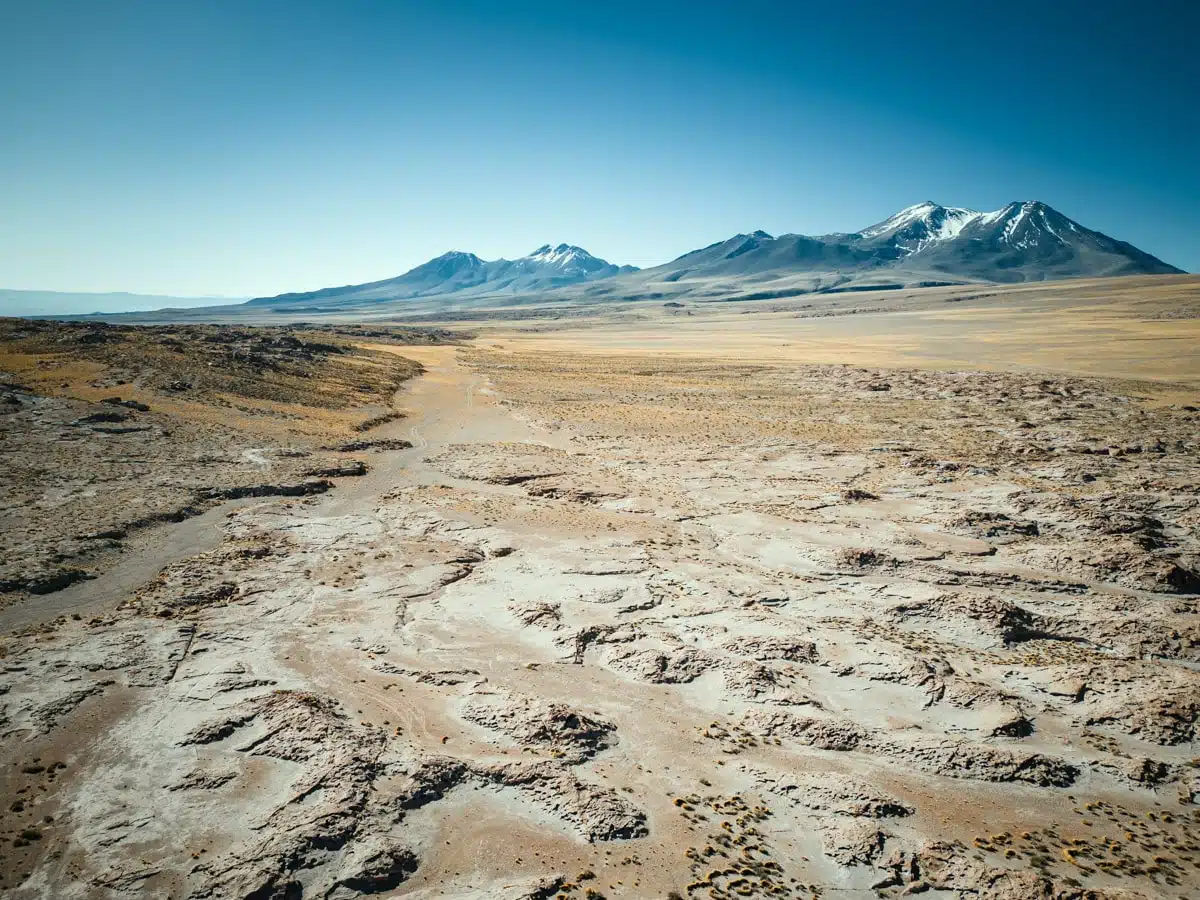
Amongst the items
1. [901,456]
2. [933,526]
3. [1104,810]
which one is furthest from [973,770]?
[901,456]

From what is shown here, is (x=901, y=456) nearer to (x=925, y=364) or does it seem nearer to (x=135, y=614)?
(x=135, y=614)

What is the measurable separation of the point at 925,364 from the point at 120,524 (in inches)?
3623

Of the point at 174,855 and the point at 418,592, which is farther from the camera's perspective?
the point at 418,592

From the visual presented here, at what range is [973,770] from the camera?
14047 millimetres

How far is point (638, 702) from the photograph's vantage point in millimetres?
16641

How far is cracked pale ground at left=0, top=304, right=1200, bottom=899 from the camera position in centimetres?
1170

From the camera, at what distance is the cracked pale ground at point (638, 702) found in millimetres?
11703

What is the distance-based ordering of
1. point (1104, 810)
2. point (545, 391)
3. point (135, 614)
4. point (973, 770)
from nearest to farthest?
point (1104, 810)
point (973, 770)
point (135, 614)
point (545, 391)

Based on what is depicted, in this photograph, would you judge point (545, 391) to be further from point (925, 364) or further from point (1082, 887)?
point (1082, 887)

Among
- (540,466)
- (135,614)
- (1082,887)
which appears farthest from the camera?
(540,466)

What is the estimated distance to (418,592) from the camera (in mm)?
22469

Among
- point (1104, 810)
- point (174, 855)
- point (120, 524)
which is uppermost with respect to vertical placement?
point (120, 524)

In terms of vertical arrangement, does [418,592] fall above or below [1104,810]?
above

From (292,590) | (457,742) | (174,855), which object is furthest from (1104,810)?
(292,590)
